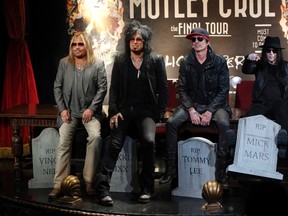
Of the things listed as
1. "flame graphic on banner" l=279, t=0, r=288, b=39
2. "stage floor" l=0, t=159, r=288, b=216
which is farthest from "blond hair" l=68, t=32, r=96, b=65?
"flame graphic on banner" l=279, t=0, r=288, b=39

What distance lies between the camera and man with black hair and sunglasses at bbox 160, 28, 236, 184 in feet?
17.1

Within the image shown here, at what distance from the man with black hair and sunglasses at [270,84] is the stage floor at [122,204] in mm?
591

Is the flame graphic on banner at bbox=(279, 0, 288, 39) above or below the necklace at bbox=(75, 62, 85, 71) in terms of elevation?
above

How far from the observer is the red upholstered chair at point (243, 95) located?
6.63m

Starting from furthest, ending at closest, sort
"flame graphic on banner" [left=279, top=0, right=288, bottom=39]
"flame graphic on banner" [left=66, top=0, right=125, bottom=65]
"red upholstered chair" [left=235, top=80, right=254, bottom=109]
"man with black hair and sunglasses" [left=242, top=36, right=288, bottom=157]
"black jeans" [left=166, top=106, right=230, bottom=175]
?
1. "flame graphic on banner" [left=66, top=0, right=125, bottom=65]
2. "flame graphic on banner" [left=279, top=0, right=288, bottom=39]
3. "red upholstered chair" [left=235, top=80, right=254, bottom=109]
4. "man with black hair and sunglasses" [left=242, top=36, right=288, bottom=157]
5. "black jeans" [left=166, top=106, right=230, bottom=175]

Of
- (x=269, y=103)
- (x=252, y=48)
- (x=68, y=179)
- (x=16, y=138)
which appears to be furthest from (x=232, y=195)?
(x=252, y=48)

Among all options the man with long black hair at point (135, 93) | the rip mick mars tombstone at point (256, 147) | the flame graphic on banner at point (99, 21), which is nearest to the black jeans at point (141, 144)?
the man with long black hair at point (135, 93)

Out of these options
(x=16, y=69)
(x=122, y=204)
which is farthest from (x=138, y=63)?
(x=16, y=69)

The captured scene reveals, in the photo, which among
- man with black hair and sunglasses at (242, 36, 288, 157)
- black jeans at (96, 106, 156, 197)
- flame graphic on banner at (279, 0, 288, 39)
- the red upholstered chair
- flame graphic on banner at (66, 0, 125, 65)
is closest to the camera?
black jeans at (96, 106, 156, 197)

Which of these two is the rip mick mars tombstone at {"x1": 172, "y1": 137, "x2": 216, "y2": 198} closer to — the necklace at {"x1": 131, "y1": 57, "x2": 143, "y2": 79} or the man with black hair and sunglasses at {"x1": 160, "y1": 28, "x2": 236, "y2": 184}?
the man with black hair and sunglasses at {"x1": 160, "y1": 28, "x2": 236, "y2": 184}

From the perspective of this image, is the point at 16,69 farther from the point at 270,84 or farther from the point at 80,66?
the point at 270,84

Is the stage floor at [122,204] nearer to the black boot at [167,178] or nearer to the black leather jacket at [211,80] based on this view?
the black boot at [167,178]

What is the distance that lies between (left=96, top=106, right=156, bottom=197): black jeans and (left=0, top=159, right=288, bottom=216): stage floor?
0.17 meters

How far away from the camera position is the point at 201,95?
5.28 m
